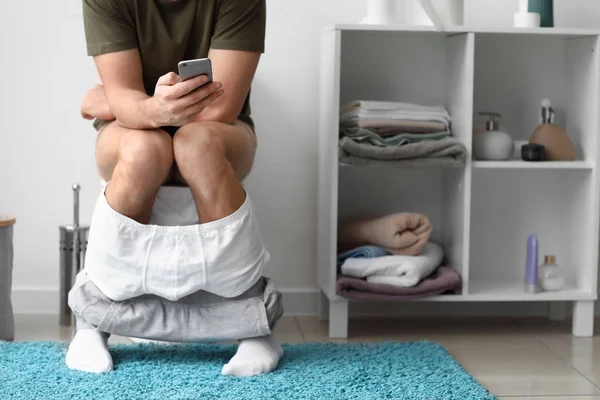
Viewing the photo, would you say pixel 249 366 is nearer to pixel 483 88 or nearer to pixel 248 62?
pixel 248 62

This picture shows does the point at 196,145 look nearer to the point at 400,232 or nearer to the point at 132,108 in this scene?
the point at 132,108

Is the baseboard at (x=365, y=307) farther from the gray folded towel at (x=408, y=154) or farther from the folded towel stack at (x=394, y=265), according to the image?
the gray folded towel at (x=408, y=154)

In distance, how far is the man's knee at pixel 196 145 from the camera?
1.78 m

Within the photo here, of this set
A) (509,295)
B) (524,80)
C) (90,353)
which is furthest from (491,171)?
(90,353)

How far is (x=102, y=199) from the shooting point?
182cm

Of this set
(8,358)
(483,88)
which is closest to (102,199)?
(8,358)

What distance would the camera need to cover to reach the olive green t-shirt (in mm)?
1921

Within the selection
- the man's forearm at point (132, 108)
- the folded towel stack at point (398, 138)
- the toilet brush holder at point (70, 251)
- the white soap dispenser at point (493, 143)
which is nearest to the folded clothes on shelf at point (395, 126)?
the folded towel stack at point (398, 138)

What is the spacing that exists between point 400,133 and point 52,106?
969 millimetres

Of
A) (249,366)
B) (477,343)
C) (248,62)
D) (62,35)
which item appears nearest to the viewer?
(249,366)

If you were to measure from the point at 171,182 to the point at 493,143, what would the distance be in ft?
2.98

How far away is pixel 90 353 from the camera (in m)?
1.84

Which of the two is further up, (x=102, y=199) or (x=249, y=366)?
(x=102, y=199)

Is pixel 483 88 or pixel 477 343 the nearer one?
pixel 477 343
